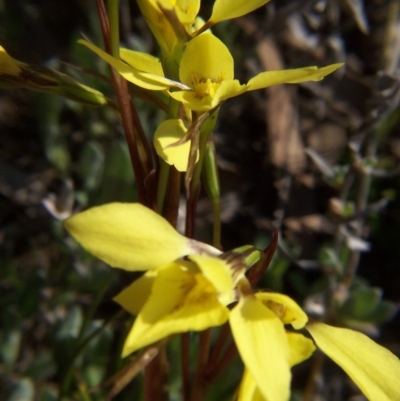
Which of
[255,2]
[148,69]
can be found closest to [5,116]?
[148,69]

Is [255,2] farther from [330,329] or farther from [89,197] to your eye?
[89,197]

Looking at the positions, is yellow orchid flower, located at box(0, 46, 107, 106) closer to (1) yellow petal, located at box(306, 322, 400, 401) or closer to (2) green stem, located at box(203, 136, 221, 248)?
(2) green stem, located at box(203, 136, 221, 248)

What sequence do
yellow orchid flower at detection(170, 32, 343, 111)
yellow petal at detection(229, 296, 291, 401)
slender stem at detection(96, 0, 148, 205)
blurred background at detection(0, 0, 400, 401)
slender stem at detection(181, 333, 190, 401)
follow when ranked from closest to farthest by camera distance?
yellow petal at detection(229, 296, 291, 401), yellow orchid flower at detection(170, 32, 343, 111), slender stem at detection(96, 0, 148, 205), slender stem at detection(181, 333, 190, 401), blurred background at detection(0, 0, 400, 401)

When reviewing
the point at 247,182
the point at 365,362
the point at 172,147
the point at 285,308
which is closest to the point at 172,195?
the point at 172,147

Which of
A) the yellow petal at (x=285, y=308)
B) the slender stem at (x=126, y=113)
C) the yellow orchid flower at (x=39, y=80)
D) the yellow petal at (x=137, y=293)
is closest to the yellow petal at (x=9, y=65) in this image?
the yellow orchid flower at (x=39, y=80)

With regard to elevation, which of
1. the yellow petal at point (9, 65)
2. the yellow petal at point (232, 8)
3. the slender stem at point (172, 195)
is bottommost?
the slender stem at point (172, 195)

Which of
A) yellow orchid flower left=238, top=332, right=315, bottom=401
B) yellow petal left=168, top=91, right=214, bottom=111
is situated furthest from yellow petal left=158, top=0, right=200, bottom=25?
yellow orchid flower left=238, top=332, right=315, bottom=401

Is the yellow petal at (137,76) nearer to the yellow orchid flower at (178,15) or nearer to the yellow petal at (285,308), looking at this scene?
the yellow orchid flower at (178,15)
